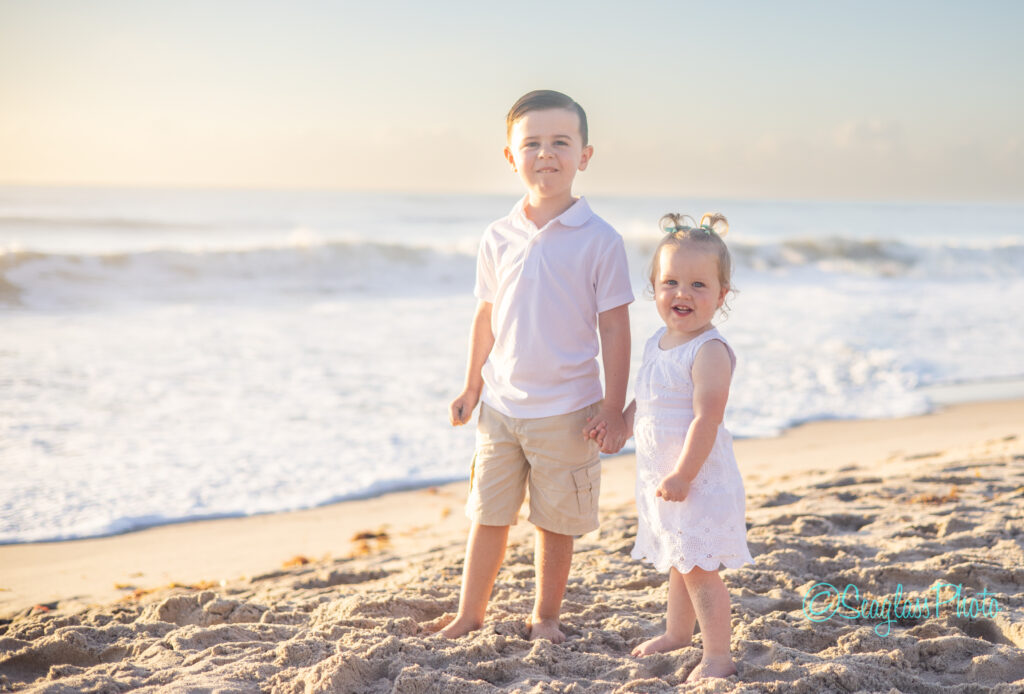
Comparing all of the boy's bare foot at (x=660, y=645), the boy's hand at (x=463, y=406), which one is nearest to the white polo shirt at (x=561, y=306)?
the boy's hand at (x=463, y=406)

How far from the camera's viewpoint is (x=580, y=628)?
2.71 meters

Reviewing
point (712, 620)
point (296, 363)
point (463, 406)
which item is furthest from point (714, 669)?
point (296, 363)

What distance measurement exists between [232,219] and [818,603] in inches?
1023

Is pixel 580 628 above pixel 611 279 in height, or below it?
below

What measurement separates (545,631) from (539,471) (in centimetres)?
52

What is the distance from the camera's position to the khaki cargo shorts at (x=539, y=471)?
8.11 feet

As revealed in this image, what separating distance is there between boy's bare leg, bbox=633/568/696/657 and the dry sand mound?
0.06 metres

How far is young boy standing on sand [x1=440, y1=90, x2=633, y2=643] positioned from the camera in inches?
96.3

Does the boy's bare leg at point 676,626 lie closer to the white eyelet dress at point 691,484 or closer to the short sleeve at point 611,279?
the white eyelet dress at point 691,484

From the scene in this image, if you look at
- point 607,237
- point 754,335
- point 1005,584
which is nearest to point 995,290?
point 754,335

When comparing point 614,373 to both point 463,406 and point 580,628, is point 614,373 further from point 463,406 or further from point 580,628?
point 580,628

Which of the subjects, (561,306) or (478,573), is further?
(478,573)

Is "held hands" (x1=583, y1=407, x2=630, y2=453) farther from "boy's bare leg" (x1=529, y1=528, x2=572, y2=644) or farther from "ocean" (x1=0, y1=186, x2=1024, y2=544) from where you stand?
"ocean" (x1=0, y1=186, x2=1024, y2=544)

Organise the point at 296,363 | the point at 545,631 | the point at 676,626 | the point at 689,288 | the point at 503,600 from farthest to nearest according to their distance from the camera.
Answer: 1. the point at 296,363
2. the point at 503,600
3. the point at 545,631
4. the point at 676,626
5. the point at 689,288
